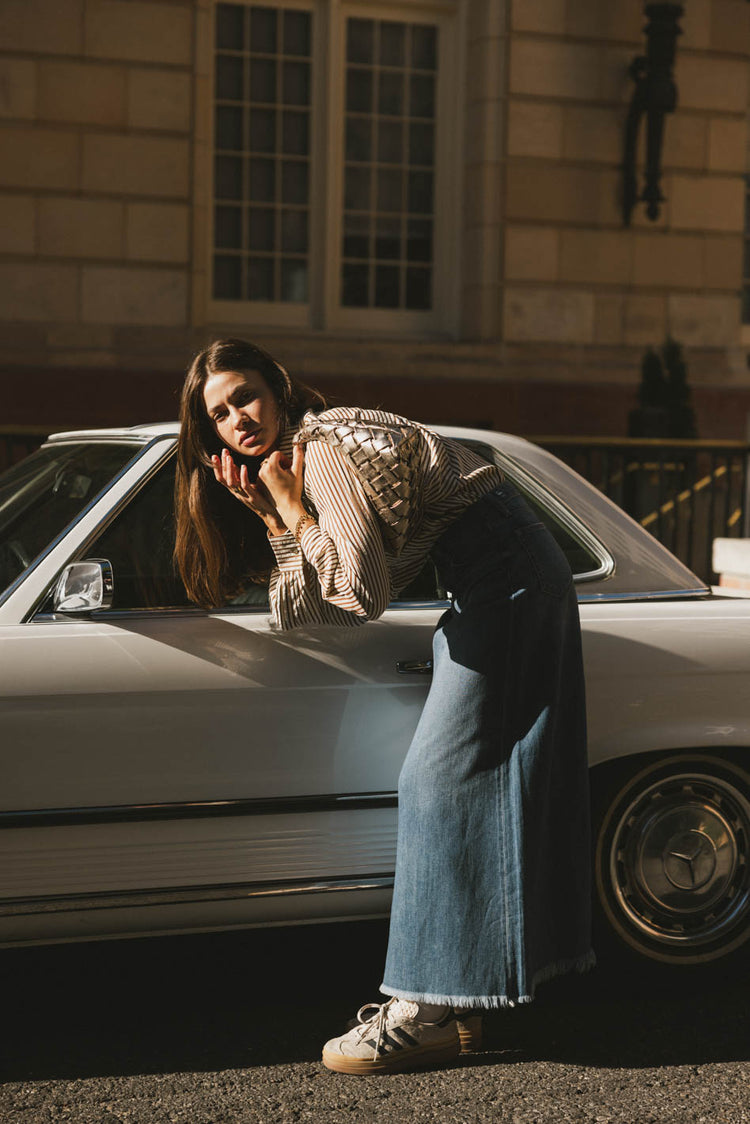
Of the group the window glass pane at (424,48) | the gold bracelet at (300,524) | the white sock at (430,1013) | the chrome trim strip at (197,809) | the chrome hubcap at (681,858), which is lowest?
the white sock at (430,1013)

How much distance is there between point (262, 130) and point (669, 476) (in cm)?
511

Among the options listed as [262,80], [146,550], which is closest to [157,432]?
[146,550]

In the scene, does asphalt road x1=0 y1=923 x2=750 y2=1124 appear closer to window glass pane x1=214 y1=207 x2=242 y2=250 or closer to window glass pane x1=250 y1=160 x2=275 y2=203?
window glass pane x1=214 y1=207 x2=242 y2=250

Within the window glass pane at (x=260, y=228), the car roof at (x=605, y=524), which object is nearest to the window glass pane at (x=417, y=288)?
the window glass pane at (x=260, y=228)

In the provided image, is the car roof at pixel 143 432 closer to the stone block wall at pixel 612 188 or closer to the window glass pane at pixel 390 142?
the stone block wall at pixel 612 188

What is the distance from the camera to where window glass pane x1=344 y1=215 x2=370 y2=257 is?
12.3m

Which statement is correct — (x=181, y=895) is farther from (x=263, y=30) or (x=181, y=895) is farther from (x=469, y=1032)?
(x=263, y=30)

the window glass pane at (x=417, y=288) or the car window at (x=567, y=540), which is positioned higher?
the window glass pane at (x=417, y=288)

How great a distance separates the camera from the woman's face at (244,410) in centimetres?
317

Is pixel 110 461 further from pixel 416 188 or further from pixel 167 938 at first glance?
pixel 416 188

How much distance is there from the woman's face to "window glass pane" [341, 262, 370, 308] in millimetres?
9289

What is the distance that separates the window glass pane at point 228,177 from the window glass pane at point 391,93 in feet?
4.44

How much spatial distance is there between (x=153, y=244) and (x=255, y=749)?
27.9 feet

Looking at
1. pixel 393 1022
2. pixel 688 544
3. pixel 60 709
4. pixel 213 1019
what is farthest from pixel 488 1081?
pixel 688 544
